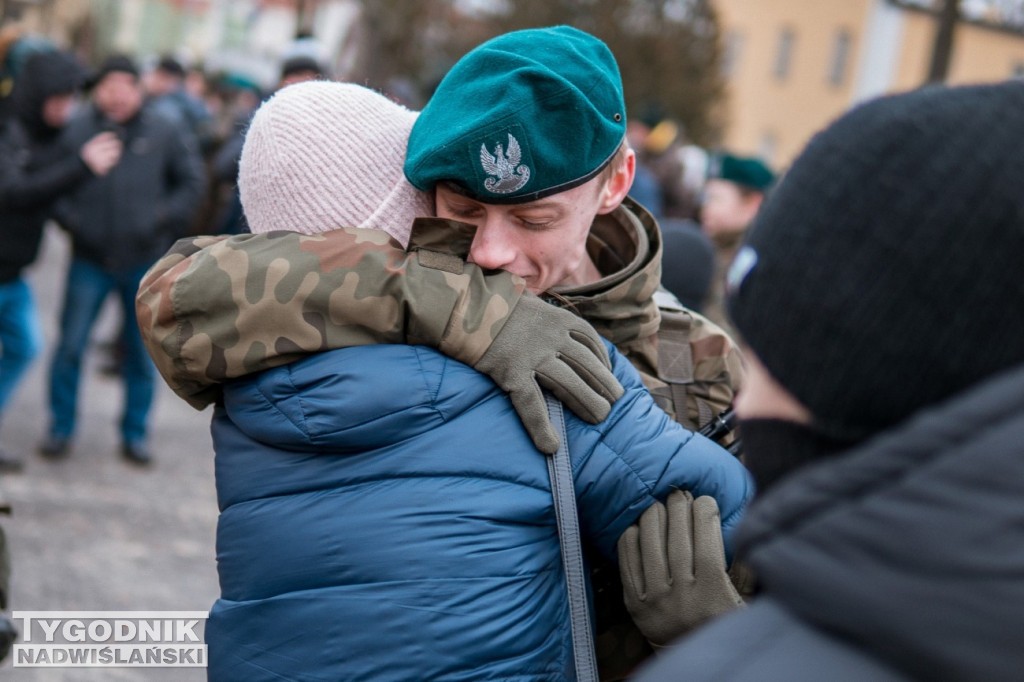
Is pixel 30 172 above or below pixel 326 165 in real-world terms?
below

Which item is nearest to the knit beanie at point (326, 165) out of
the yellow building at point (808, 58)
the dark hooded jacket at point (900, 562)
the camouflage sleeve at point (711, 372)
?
the camouflage sleeve at point (711, 372)

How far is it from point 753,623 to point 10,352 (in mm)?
5772

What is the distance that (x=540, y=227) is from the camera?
1953 mm

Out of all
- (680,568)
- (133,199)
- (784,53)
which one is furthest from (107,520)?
(784,53)

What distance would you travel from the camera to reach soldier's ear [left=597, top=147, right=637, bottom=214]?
2.05m

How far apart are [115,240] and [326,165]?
4957 millimetres

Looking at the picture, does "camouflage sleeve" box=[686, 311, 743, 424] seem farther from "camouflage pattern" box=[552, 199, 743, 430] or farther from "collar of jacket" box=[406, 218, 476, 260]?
"collar of jacket" box=[406, 218, 476, 260]

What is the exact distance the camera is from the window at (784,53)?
129 ft

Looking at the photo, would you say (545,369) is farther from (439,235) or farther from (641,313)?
(641,313)

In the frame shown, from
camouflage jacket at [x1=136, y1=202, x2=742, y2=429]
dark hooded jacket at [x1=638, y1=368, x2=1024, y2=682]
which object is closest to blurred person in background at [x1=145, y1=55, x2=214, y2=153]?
camouflage jacket at [x1=136, y1=202, x2=742, y2=429]

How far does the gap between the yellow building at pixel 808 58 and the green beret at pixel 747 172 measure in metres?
27.8

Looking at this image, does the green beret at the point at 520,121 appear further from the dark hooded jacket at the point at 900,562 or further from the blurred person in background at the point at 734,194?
the blurred person in background at the point at 734,194

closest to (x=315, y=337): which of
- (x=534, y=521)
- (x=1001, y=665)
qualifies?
(x=534, y=521)

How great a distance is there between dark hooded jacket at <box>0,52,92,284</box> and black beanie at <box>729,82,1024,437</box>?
216 inches
